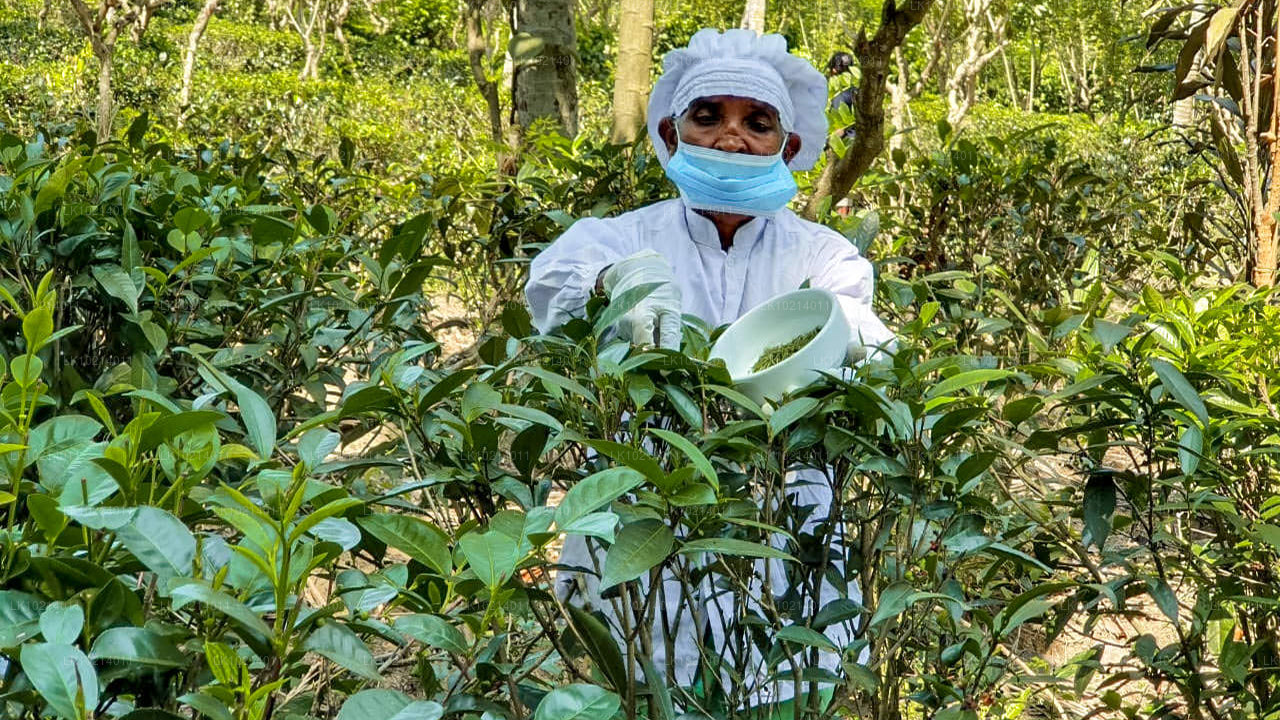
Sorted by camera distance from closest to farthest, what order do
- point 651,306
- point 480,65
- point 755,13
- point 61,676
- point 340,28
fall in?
point 61,676, point 651,306, point 480,65, point 755,13, point 340,28

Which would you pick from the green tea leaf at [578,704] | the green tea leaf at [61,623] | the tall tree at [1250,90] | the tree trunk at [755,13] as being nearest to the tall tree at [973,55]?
the tree trunk at [755,13]

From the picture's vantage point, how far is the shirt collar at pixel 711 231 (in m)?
2.34

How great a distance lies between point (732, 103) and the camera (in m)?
2.31

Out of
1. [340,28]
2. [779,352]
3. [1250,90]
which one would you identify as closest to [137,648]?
[779,352]

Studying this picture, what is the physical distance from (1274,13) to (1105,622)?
1.75m

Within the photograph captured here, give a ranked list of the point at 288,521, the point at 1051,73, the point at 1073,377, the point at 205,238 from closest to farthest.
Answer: the point at 288,521
the point at 1073,377
the point at 205,238
the point at 1051,73

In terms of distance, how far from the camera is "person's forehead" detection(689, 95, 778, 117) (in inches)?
90.7

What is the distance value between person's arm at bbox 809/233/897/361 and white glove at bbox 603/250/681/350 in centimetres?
24

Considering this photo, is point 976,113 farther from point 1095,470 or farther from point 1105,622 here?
point 1095,470

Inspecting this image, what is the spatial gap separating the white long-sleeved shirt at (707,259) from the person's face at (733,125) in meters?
0.13

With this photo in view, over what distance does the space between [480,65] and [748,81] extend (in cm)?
212

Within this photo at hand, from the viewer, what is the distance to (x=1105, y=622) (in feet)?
12.3

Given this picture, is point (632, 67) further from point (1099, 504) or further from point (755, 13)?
point (755, 13)

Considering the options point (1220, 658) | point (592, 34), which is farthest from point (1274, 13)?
point (592, 34)
